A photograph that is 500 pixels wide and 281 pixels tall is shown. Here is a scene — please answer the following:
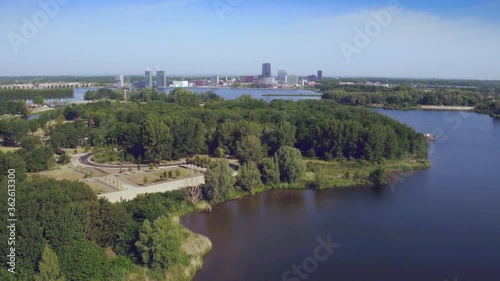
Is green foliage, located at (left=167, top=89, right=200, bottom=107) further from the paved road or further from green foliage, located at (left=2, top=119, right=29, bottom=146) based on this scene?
the paved road

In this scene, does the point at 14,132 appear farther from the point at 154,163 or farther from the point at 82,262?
the point at 82,262

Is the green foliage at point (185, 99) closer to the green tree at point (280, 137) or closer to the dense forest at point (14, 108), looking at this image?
the dense forest at point (14, 108)

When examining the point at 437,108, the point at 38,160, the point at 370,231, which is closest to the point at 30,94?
the point at 38,160

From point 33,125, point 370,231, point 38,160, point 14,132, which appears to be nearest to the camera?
point 370,231

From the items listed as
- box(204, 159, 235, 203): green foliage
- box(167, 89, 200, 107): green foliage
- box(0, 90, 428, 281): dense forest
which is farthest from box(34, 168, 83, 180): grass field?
box(167, 89, 200, 107): green foliage

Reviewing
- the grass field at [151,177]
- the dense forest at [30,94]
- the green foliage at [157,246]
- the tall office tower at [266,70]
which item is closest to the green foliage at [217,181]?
the grass field at [151,177]


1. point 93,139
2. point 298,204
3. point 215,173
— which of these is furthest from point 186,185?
point 93,139

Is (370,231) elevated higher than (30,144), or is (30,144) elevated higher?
(30,144)
